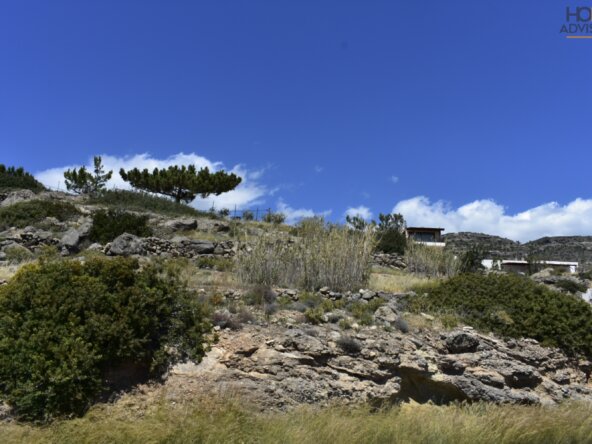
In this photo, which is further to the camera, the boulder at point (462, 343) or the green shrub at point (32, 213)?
the green shrub at point (32, 213)

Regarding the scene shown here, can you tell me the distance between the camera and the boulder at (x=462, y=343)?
28.6 feet

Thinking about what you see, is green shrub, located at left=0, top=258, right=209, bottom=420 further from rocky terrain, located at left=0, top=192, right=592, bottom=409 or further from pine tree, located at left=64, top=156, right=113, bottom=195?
pine tree, located at left=64, top=156, right=113, bottom=195

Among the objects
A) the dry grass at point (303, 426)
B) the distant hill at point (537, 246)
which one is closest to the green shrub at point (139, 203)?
the dry grass at point (303, 426)

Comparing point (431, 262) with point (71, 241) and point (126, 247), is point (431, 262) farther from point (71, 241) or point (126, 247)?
point (71, 241)

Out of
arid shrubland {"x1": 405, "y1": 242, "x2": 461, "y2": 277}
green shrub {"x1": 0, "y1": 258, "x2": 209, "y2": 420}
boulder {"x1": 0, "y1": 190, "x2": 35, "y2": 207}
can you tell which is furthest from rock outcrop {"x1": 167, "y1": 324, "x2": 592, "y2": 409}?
boulder {"x1": 0, "y1": 190, "x2": 35, "y2": 207}

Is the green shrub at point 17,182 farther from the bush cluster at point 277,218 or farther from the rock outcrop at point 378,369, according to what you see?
the rock outcrop at point 378,369

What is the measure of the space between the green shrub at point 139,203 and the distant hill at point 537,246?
92.0ft

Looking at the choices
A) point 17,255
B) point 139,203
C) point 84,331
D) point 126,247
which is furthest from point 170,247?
point 84,331

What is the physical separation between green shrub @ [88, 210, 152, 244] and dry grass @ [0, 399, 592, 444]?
51.0 ft

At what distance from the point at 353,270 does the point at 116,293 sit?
6.74 metres

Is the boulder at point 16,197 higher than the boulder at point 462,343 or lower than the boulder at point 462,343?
higher

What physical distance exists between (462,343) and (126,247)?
12.5 meters

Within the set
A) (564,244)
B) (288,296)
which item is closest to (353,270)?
(288,296)

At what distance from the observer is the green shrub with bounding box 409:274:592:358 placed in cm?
959
